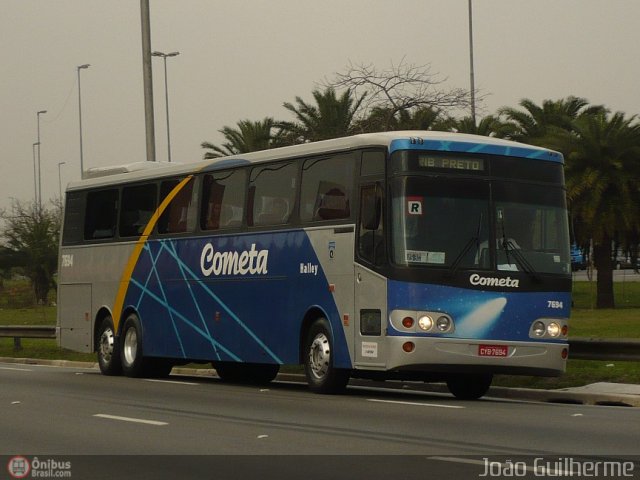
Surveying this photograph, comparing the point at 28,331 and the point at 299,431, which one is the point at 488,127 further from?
the point at 299,431

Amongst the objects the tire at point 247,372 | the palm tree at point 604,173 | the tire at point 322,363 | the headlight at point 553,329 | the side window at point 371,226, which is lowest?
the tire at point 247,372

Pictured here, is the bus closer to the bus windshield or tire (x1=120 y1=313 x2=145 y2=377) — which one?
the bus windshield

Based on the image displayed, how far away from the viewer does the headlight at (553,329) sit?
17.8 meters

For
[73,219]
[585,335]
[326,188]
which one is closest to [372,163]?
[326,188]

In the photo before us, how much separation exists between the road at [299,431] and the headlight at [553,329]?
963mm

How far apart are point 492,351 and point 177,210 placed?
739cm

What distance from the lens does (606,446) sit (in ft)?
38.1

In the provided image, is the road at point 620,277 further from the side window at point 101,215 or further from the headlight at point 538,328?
the headlight at point 538,328

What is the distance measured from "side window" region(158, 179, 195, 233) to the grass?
3.58 meters

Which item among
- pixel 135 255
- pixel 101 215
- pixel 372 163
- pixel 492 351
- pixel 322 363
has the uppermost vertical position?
pixel 372 163

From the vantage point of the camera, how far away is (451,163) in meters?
17.7

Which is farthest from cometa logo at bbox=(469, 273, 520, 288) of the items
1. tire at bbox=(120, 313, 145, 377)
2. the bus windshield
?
tire at bbox=(120, 313, 145, 377)

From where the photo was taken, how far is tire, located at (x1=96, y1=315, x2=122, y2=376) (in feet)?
80.8

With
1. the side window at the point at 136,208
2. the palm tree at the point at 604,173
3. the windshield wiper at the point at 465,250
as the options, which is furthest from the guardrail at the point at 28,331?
the palm tree at the point at 604,173
